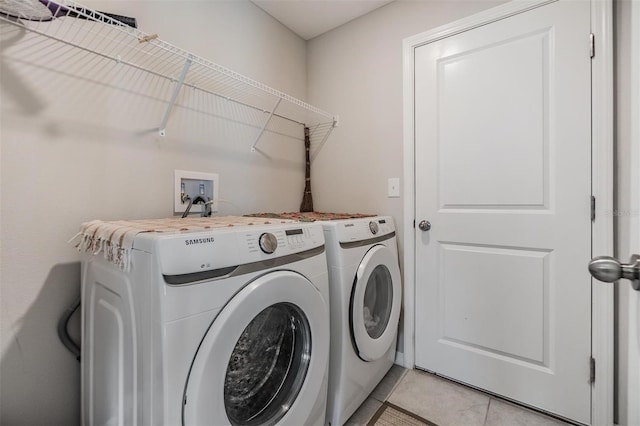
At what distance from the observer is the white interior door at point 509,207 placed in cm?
130

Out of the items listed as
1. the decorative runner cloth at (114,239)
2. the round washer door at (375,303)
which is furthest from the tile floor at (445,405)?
the decorative runner cloth at (114,239)

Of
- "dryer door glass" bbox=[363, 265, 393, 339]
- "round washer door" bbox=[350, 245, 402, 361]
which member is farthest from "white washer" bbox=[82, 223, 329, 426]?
"dryer door glass" bbox=[363, 265, 393, 339]

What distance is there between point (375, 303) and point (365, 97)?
4.53 feet

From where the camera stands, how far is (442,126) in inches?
65.0

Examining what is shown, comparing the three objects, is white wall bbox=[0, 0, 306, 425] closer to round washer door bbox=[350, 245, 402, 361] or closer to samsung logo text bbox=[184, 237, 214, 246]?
samsung logo text bbox=[184, 237, 214, 246]

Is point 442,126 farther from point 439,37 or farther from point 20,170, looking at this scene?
point 20,170

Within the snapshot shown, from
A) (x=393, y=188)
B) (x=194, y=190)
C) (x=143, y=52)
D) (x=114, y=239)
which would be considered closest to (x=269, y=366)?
(x=114, y=239)

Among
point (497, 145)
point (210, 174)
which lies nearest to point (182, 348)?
point (210, 174)

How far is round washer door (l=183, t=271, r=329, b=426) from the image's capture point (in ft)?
2.42

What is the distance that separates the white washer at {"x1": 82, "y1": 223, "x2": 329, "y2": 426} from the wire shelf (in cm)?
81

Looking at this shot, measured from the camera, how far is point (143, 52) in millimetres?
1316

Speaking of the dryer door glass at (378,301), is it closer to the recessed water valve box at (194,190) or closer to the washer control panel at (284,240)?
the washer control panel at (284,240)

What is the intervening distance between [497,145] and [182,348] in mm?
1666

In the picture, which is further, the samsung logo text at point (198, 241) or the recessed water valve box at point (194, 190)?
the recessed water valve box at point (194, 190)
